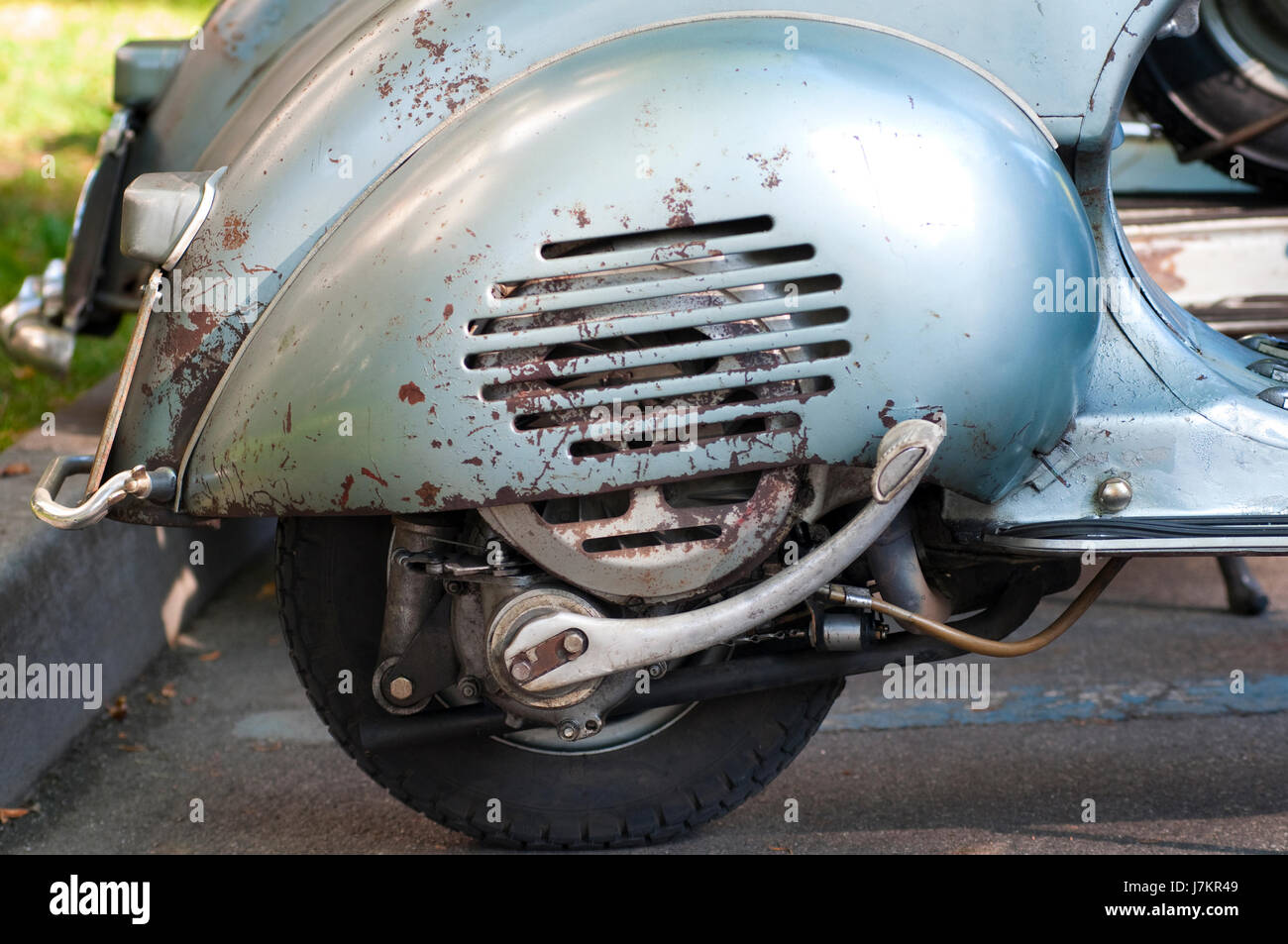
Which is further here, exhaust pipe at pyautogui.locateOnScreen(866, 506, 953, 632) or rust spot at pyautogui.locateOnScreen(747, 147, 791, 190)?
exhaust pipe at pyautogui.locateOnScreen(866, 506, 953, 632)

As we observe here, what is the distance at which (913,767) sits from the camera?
8.62ft

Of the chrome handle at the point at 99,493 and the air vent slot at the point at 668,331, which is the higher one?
the air vent slot at the point at 668,331

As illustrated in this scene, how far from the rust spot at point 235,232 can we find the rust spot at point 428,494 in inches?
17.8

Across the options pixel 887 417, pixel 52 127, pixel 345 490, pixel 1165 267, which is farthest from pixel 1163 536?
pixel 52 127

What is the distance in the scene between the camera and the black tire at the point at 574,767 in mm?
2174

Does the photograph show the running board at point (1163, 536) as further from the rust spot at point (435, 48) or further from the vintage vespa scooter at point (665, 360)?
the rust spot at point (435, 48)

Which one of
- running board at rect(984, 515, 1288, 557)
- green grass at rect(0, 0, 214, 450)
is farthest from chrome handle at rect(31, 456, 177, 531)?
green grass at rect(0, 0, 214, 450)

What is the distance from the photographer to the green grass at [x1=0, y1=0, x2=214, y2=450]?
4.14 m

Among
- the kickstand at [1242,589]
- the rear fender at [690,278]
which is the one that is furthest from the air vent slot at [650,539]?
the kickstand at [1242,589]

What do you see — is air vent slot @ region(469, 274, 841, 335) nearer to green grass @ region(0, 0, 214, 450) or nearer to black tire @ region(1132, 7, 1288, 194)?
black tire @ region(1132, 7, 1288, 194)

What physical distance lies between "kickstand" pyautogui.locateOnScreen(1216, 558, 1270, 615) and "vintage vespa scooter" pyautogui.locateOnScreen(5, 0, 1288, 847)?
1.26 m

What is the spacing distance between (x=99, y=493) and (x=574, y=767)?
0.87 meters

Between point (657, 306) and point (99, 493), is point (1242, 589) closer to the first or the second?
point (657, 306)

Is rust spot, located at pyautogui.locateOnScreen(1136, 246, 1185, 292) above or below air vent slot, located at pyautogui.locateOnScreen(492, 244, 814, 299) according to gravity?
above
